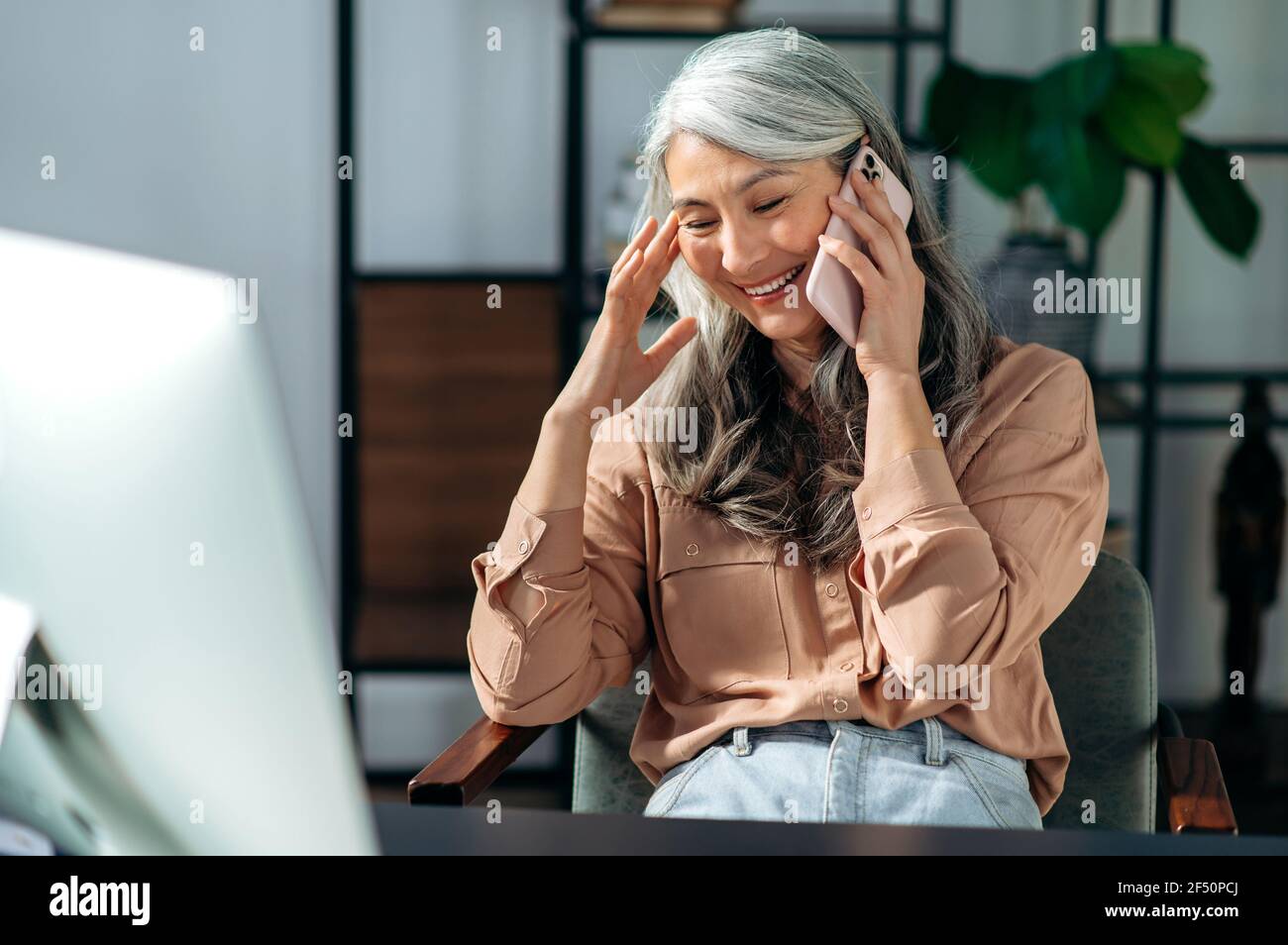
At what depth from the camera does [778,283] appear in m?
1.47

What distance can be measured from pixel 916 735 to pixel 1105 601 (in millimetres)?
328

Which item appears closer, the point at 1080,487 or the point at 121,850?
the point at 121,850

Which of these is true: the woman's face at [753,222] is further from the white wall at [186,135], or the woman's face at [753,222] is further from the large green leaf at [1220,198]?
the white wall at [186,135]

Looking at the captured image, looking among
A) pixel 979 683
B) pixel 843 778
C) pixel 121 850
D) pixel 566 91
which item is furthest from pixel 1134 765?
pixel 566 91

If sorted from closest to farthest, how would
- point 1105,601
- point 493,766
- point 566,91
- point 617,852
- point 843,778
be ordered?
point 617,852 < point 843,778 < point 493,766 < point 1105,601 < point 566,91

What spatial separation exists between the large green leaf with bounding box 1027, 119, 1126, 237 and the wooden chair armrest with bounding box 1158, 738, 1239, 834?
1.28 m

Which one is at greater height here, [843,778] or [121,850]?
[121,850]

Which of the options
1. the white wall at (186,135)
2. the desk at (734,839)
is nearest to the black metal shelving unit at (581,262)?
the white wall at (186,135)

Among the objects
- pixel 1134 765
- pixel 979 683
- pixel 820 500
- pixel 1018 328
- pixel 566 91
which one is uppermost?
pixel 566 91

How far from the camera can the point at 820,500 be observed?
1509 millimetres

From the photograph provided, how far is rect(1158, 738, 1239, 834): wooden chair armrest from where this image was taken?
4.24 ft

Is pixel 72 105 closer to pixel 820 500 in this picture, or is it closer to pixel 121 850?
pixel 820 500

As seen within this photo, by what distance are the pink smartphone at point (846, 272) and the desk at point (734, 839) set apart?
0.69 meters

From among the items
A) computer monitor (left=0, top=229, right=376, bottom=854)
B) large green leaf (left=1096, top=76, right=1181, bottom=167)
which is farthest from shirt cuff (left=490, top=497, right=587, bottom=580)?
large green leaf (left=1096, top=76, right=1181, bottom=167)
